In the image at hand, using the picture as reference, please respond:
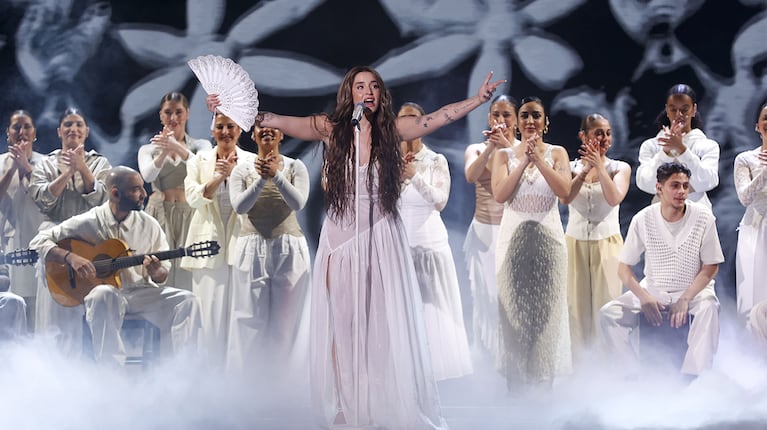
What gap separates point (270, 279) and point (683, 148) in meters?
2.61

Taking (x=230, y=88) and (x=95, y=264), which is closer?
(x=230, y=88)

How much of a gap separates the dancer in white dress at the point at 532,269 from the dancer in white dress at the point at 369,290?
1345 millimetres

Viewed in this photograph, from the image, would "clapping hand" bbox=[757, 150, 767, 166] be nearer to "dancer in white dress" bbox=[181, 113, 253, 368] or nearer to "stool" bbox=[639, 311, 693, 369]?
"stool" bbox=[639, 311, 693, 369]

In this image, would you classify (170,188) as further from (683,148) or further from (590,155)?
(683,148)

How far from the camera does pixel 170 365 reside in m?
6.07

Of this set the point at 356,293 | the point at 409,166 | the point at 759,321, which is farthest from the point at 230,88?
the point at 759,321

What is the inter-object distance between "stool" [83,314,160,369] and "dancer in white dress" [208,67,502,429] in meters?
1.80

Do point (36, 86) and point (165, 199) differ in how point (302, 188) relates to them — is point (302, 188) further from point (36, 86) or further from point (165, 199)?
Answer: point (36, 86)

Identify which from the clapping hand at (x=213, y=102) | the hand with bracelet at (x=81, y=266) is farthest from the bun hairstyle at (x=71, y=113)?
the clapping hand at (x=213, y=102)

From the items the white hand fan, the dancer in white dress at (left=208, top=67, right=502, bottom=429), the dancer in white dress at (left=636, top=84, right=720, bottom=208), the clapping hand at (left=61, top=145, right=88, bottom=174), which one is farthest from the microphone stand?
the clapping hand at (left=61, top=145, right=88, bottom=174)

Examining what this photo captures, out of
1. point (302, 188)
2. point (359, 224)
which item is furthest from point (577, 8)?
point (359, 224)

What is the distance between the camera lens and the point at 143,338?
613cm

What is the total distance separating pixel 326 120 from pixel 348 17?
187 cm

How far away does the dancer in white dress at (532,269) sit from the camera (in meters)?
5.79
